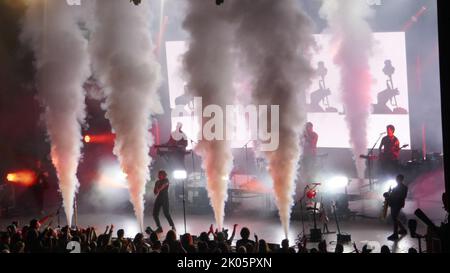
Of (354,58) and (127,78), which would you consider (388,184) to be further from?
(127,78)

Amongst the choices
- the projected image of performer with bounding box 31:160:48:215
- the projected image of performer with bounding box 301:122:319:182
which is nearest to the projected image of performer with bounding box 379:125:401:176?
the projected image of performer with bounding box 301:122:319:182

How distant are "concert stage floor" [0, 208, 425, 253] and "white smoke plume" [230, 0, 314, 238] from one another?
79 centimetres

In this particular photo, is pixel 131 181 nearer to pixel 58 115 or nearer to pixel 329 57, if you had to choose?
pixel 58 115

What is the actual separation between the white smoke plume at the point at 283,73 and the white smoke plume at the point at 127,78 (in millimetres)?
2537

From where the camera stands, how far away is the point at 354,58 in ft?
49.5

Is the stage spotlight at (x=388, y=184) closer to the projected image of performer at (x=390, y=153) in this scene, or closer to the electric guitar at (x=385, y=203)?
the projected image of performer at (x=390, y=153)

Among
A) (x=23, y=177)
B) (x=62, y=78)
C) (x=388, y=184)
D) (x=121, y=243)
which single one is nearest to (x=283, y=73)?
(x=388, y=184)

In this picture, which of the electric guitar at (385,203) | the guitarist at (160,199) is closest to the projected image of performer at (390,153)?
the electric guitar at (385,203)

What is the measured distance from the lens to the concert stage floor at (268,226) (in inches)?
380

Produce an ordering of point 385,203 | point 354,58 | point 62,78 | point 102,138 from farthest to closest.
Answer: point 102,138
point 354,58
point 62,78
point 385,203

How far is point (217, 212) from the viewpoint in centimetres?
1102

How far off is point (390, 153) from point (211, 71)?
503cm

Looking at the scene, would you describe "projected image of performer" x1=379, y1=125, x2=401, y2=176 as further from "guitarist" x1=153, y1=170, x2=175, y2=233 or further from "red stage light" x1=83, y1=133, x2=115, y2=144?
"red stage light" x1=83, y1=133, x2=115, y2=144
